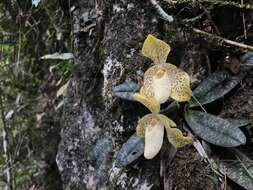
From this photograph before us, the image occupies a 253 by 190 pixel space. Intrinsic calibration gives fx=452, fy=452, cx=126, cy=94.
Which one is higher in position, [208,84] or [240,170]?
[208,84]

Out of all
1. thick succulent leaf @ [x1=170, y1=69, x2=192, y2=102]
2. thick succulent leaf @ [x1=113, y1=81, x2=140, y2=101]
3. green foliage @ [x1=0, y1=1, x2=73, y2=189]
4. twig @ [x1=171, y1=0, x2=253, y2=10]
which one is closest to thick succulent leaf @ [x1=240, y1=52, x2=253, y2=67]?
twig @ [x1=171, y1=0, x2=253, y2=10]

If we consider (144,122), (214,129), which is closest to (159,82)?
(144,122)

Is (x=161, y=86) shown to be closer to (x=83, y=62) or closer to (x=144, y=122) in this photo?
(x=144, y=122)

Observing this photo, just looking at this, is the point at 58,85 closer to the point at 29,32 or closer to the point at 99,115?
the point at 29,32

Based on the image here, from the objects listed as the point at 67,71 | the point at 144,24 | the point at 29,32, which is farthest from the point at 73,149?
the point at 29,32

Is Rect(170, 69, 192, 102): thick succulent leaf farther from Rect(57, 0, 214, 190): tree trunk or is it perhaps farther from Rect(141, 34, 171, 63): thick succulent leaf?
Rect(57, 0, 214, 190): tree trunk

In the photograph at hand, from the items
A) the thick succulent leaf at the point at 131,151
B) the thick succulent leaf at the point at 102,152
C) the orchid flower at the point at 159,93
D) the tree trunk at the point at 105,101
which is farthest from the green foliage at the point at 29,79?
Result: the orchid flower at the point at 159,93

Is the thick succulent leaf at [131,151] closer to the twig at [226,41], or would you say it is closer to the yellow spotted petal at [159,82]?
the yellow spotted petal at [159,82]
